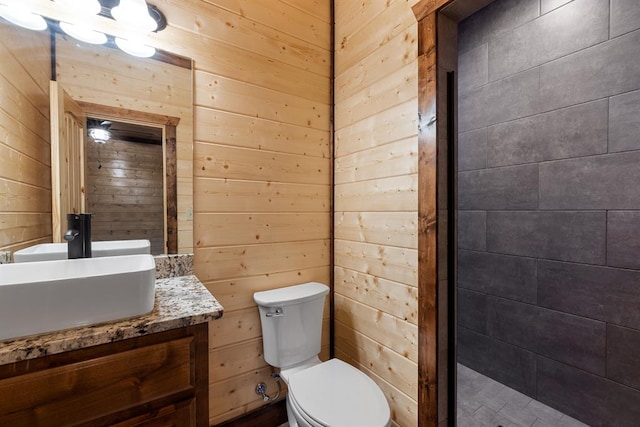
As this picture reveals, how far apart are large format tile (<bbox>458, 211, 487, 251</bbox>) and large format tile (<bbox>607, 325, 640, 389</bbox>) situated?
0.81m

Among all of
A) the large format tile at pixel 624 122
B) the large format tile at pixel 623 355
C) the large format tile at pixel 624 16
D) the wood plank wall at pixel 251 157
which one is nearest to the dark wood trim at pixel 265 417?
the wood plank wall at pixel 251 157

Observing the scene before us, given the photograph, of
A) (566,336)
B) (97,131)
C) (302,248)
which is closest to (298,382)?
(302,248)

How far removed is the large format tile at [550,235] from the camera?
160 centimetres

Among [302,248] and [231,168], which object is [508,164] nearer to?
[302,248]

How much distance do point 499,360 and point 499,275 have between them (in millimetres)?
599

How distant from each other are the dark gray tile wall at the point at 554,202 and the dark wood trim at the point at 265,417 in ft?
4.84

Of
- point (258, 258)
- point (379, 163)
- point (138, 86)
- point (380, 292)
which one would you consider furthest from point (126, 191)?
point (380, 292)

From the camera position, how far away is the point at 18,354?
713 millimetres

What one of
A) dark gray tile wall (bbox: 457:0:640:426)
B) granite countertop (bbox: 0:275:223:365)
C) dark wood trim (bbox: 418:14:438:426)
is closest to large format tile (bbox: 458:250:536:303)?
dark gray tile wall (bbox: 457:0:640:426)

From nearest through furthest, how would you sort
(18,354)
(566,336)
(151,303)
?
A: (18,354) → (151,303) → (566,336)

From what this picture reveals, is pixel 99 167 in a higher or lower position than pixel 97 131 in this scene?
lower

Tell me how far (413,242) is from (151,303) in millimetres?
1093

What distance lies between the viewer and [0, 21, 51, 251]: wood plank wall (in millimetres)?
1024

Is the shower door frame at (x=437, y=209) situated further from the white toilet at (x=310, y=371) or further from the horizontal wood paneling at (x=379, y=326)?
the white toilet at (x=310, y=371)
